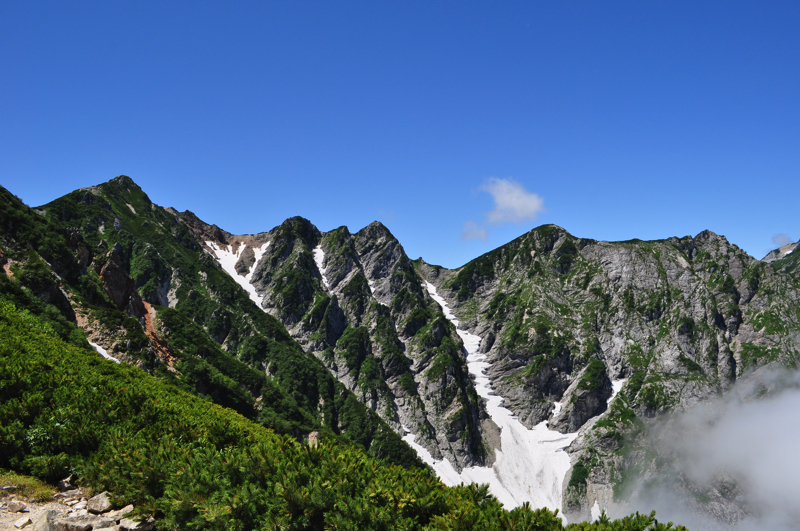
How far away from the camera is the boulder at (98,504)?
14.9 meters

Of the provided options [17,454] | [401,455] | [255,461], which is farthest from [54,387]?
[401,455]

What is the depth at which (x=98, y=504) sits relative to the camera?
49.3 ft

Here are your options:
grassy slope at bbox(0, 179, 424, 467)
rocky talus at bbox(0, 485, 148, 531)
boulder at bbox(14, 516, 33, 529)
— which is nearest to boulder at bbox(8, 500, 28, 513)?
rocky talus at bbox(0, 485, 148, 531)

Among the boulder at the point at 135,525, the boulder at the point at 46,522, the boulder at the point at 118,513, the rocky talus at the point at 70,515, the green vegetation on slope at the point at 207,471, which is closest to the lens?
the boulder at the point at 46,522

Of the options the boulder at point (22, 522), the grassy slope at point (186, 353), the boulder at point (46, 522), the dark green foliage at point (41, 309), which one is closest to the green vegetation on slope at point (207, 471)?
the boulder at point (46, 522)

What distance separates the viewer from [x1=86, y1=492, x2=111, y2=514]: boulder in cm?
1492

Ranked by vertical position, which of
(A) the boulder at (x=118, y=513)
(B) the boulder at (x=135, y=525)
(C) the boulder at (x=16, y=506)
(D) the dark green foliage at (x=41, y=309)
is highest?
(D) the dark green foliage at (x=41, y=309)

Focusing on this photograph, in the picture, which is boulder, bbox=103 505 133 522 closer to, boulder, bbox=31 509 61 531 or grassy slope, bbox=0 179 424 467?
boulder, bbox=31 509 61 531

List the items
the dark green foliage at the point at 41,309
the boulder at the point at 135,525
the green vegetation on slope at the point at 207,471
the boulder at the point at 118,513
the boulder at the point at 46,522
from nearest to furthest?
1. the boulder at the point at 46,522
2. the boulder at the point at 135,525
3. the green vegetation on slope at the point at 207,471
4. the boulder at the point at 118,513
5. the dark green foliage at the point at 41,309

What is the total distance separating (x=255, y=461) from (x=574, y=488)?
669 ft

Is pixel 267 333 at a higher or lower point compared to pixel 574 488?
higher

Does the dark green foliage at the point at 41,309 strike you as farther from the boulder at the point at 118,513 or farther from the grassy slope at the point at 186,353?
the boulder at the point at 118,513

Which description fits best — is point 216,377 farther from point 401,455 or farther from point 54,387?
point 401,455

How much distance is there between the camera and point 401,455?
159750 millimetres
